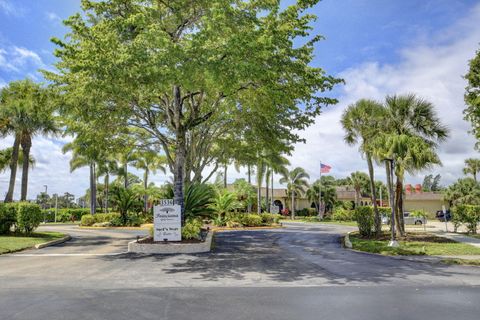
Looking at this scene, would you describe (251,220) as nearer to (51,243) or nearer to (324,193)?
(51,243)

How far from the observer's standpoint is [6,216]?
65.0ft

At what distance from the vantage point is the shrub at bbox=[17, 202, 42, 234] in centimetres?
1942

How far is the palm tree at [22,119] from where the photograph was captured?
24344 mm

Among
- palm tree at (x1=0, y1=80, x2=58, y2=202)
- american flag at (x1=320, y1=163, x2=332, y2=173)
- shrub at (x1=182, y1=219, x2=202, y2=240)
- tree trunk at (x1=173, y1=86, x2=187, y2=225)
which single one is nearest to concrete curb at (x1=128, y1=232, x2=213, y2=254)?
shrub at (x1=182, y1=219, x2=202, y2=240)

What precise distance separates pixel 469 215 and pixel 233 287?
65.7ft

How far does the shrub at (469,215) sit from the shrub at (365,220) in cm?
671

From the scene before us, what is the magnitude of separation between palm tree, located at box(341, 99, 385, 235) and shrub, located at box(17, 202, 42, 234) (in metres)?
17.3

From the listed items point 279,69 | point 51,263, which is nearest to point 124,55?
point 279,69

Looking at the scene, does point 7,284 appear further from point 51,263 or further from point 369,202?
point 369,202

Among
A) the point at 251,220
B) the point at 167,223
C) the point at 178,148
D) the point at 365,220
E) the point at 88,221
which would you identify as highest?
the point at 178,148

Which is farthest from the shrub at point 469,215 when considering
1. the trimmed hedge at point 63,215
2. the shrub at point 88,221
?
the trimmed hedge at point 63,215

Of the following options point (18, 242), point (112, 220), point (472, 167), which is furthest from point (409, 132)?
point (472, 167)

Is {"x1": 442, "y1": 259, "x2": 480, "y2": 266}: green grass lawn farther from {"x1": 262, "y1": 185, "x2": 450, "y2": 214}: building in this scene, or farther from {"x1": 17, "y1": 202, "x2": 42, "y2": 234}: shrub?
{"x1": 262, "y1": 185, "x2": 450, "y2": 214}: building

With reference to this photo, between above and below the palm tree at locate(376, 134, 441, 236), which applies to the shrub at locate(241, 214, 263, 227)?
below
